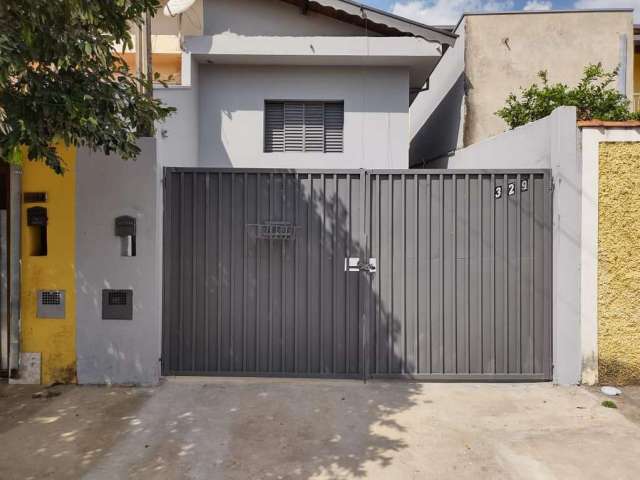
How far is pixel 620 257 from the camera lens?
182 inches

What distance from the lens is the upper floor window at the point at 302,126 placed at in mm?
8305

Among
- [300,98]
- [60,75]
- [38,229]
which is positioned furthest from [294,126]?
[60,75]

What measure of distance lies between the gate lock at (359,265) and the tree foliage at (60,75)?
8.53 feet

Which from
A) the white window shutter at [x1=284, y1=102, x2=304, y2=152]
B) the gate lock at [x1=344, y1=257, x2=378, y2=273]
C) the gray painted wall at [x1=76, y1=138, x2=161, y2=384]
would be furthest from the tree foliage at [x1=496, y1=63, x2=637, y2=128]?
the gray painted wall at [x1=76, y1=138, x2=161, y2=384]

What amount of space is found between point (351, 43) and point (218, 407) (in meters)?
6.45

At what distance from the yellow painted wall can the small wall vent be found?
13.8 inches

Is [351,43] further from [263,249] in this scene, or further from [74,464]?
[74,464]

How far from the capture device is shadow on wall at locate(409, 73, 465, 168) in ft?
30.4

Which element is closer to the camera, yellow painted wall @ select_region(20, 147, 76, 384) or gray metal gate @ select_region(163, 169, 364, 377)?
yellow painted wall @ select_region(20, 147, 76, 384)

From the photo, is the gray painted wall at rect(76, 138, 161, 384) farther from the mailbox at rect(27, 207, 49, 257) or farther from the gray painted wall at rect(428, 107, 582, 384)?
the gray painted wall at rect(428, 107, 582, 384)

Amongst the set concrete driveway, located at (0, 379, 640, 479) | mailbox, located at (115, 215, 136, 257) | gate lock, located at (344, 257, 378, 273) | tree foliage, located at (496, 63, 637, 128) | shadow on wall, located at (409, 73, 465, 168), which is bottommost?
concrete driveway, located at (0, 379, 640, 479)

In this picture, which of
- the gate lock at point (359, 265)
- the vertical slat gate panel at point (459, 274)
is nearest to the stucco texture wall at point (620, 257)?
the vertical slat gate panel at point (459, 274)

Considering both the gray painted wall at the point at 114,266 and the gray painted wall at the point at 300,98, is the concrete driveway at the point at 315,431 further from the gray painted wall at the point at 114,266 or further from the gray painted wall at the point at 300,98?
the gray painted wall at the point at 300,98

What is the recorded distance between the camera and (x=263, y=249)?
4.93 meters
